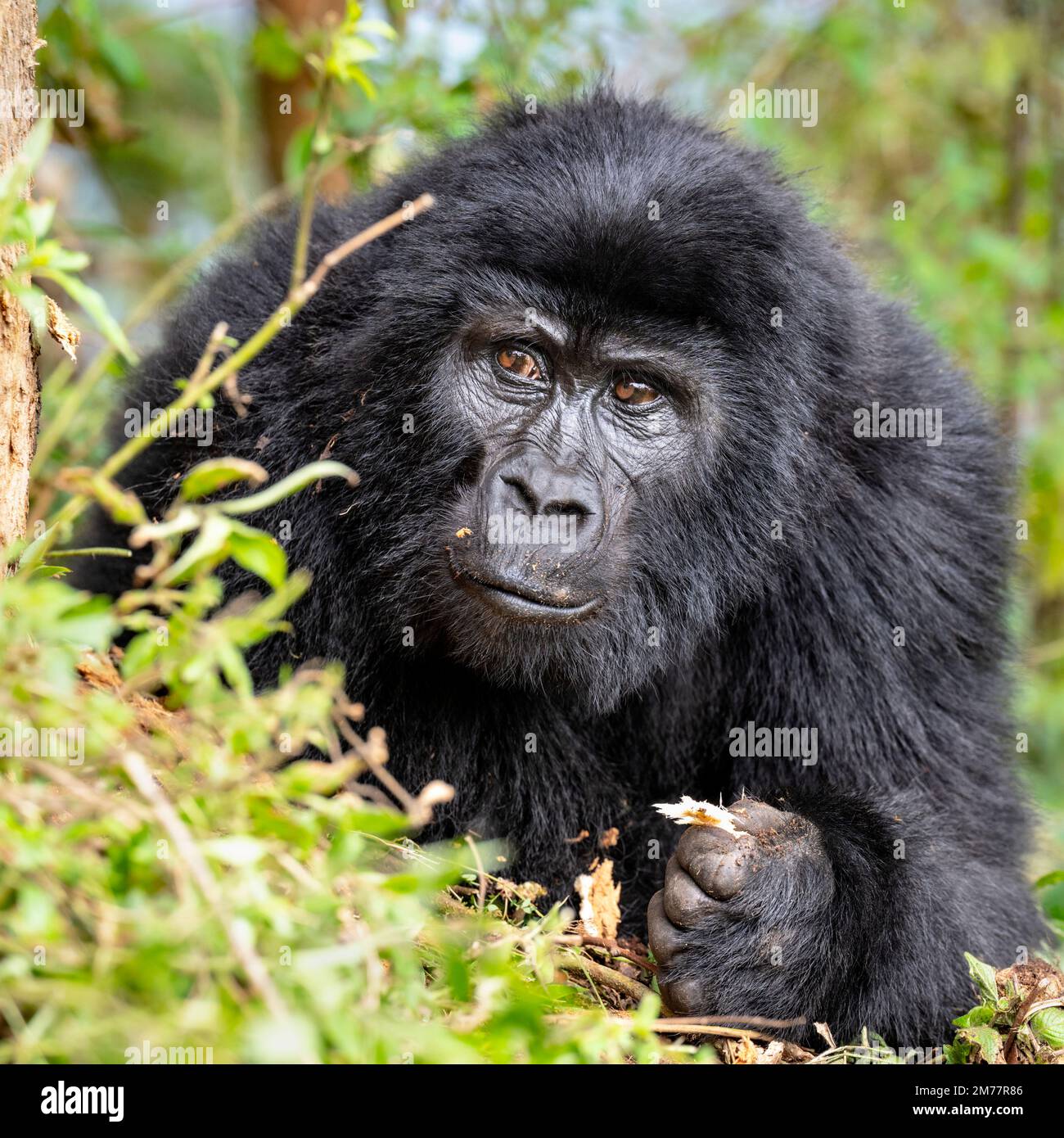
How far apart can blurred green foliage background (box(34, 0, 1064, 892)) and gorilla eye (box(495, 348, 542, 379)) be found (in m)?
2.60

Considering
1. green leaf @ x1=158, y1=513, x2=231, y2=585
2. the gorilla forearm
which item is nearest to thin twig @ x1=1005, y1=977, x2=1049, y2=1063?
the gorilla forearm

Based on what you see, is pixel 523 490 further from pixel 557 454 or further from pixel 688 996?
pixel 688 996

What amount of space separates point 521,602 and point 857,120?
7.79 metres

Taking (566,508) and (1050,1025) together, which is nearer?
(1050,1025)

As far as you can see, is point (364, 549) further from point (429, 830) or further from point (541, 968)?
point (541, 968)

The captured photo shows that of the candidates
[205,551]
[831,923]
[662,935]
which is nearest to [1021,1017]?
[831,923]

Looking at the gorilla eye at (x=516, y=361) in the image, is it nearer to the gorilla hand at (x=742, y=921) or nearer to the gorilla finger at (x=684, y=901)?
the gorilla hand at (x=742, y=921)

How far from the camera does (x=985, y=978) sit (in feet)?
12.5

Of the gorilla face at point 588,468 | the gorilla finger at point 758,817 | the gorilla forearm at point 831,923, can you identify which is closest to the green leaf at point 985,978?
the gorilla forearm at point 831,923

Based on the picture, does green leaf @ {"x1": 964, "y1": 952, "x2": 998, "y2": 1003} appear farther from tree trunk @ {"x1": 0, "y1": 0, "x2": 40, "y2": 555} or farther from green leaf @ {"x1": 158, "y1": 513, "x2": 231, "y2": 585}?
tree trunk @ {"x1": 0, "y1": 0, "x2": 40, "y2": 555}

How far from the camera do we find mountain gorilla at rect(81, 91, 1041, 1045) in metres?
4.11

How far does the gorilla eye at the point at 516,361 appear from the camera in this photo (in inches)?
172

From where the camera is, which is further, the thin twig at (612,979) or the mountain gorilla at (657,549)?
the mountain gorilla at (657,549)

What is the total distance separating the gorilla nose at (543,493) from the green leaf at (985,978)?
5.69ft
